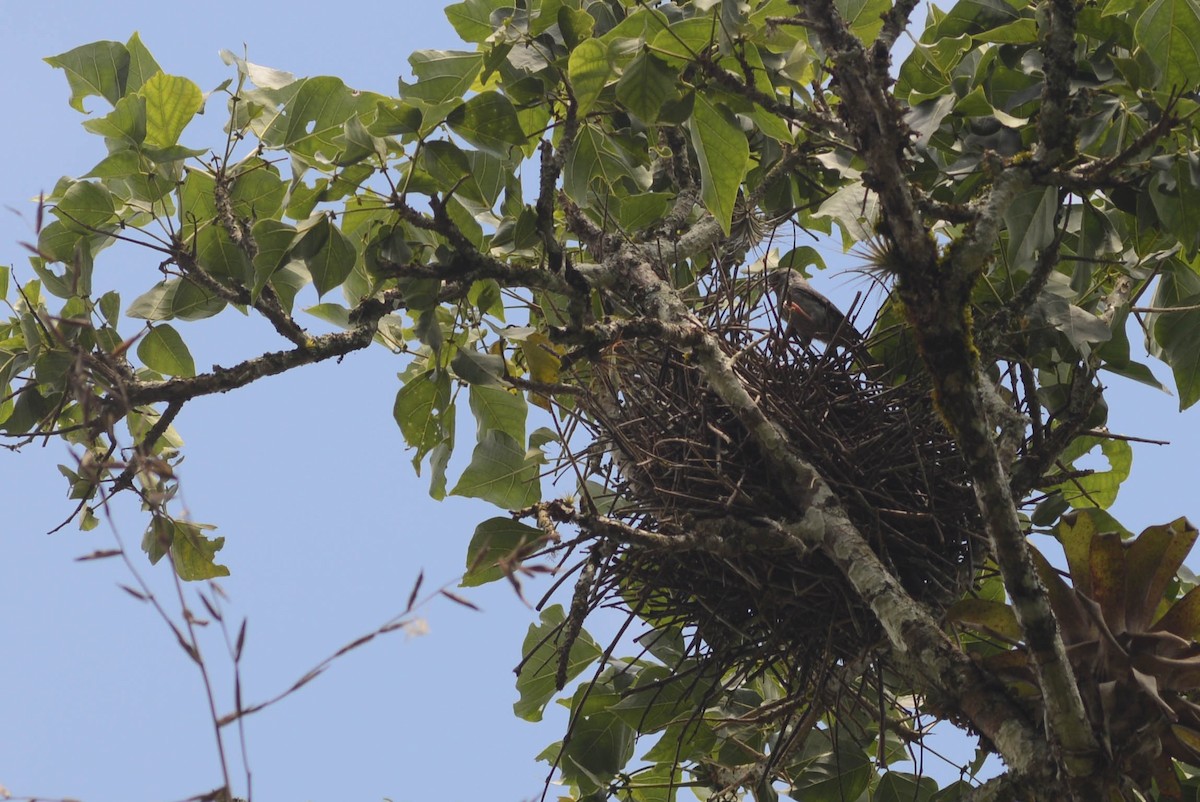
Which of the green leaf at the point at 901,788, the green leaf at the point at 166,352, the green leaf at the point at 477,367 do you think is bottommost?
the green leaf at the point at 901,788

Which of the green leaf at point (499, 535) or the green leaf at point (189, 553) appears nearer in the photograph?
the green leaf at point (499, 535)

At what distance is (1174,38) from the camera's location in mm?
1685

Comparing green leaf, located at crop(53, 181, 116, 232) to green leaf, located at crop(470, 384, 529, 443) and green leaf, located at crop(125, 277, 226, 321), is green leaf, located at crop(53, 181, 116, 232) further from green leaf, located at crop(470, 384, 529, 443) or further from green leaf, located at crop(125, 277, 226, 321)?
green leaf, located at crop(470, 384, 529, 443)

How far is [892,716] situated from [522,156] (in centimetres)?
162

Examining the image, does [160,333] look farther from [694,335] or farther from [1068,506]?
[1068,506]

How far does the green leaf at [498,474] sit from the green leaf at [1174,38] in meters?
1.48

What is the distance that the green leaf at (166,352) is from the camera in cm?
234

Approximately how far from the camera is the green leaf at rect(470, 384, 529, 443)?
2.64 meters

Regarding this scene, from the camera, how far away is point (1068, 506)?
2.42m

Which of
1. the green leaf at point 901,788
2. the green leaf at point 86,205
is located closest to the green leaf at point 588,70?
the green leaf at point 86,205

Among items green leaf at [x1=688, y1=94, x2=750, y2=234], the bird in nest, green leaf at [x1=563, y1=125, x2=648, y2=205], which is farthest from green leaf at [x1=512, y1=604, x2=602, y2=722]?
green leaf at [x1=688, y1=94, x2=750, y2=234]

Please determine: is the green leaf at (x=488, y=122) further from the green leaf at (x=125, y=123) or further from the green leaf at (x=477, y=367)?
the green leaf at (x=125, y=123)

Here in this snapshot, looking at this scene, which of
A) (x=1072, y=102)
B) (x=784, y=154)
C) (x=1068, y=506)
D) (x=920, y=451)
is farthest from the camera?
(x=784, y=154)

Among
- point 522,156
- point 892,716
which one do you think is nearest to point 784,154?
point 522,156
